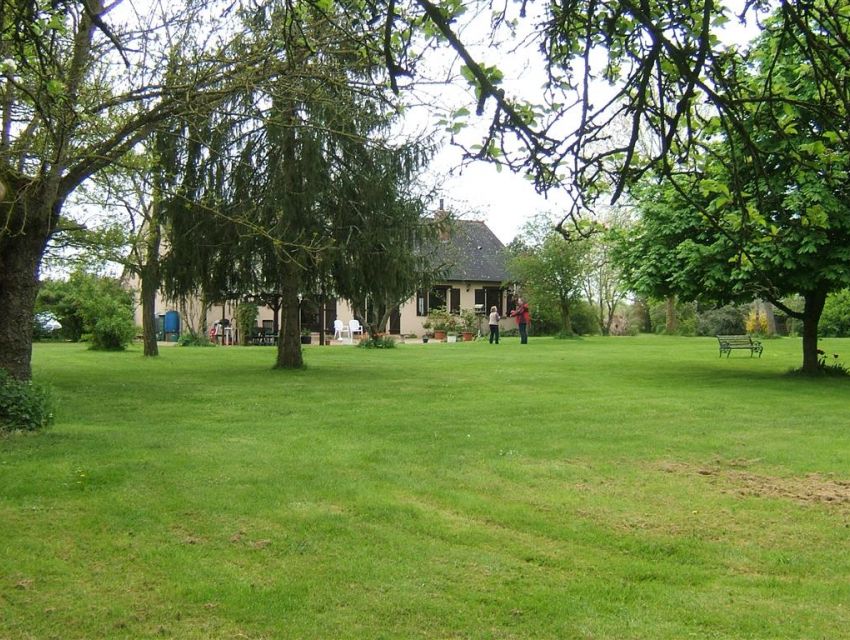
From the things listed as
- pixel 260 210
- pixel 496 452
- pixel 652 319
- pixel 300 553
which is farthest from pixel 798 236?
pixel 652 319

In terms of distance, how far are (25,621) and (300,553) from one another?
1703mm

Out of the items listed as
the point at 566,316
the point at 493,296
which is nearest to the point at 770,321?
the point at 566,316

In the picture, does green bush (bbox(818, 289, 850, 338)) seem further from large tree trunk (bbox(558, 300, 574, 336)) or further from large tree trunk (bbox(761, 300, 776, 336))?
large tree trunk (bbox(558, 300, 574, 336))

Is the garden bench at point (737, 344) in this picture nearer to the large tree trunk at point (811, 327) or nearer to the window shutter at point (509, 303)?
the large tree trunk at point (811, 327)

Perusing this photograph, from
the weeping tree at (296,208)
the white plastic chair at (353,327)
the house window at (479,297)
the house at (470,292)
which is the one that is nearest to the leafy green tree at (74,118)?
the weeping tree at (296,208)

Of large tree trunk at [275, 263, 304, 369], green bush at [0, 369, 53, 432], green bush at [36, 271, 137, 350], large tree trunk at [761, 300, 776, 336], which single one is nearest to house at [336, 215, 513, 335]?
large tree trunk at [761, 300, 776, 336]

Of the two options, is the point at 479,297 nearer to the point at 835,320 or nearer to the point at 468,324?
the point at 468,324

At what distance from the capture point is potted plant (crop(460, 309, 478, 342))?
38650 mm

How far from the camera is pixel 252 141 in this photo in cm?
1784

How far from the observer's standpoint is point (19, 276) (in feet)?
33.9

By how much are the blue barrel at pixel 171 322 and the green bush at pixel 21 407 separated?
102ft

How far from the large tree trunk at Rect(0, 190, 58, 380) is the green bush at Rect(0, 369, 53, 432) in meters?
0.61

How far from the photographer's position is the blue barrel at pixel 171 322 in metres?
39.7

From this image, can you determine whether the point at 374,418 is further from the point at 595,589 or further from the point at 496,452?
the point at 595,589
